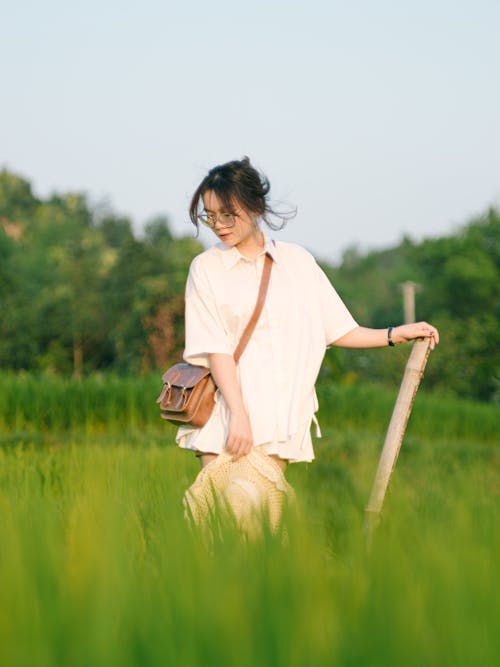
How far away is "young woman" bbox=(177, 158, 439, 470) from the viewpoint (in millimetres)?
3686

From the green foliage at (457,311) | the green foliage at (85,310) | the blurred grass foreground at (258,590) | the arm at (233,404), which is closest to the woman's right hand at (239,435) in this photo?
the arm at (233,404)

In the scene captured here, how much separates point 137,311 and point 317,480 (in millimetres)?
33533

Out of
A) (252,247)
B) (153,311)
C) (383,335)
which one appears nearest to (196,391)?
(252,247)

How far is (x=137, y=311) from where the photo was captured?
42250 millimetres

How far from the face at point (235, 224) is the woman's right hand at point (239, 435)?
564 millimetres

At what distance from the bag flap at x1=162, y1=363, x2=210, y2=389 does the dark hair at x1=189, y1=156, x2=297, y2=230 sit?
1.66 ft

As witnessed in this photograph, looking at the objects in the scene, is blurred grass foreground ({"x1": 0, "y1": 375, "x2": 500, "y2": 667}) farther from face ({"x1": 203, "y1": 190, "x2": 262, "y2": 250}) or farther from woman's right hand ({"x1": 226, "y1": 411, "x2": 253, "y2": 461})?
face ({"x1": 203, "y1": 190, "x2": 262, "y2": 250})

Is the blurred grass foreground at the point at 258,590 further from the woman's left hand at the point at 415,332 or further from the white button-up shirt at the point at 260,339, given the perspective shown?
the woman's left hand at the point at 415,332

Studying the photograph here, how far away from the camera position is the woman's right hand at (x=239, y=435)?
145 inches

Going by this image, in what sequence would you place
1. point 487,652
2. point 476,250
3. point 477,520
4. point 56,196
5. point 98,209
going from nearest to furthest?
point 487,652 < point 477,520 < point 476,250 < point 98,209 < point 56,196

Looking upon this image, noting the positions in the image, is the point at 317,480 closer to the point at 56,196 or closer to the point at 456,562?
the point at 456,562

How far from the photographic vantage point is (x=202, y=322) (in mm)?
3777

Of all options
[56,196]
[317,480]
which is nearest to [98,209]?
[56,196]

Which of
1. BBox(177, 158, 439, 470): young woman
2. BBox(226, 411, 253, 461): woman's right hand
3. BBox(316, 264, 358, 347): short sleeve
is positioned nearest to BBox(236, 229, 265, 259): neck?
BBox(177, 158, 439, 470): young woman
